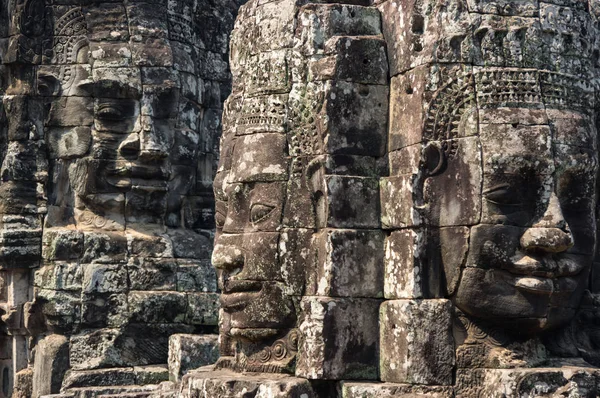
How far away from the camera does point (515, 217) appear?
12.3 m

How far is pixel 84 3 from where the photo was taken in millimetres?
18859

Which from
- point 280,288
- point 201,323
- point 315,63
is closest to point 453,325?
point 280,288

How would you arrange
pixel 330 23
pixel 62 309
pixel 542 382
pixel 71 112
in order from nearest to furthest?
pixel 542 382, pixel 330 23, pixel 62 309, pixel 71 112

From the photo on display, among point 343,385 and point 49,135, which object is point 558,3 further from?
point 49,135

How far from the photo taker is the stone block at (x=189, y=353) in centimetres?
1614

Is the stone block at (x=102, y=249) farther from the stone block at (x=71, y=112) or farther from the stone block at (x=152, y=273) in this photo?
the stone block at (x=71, y=112)

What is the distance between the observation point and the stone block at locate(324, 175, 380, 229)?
41.9 feet

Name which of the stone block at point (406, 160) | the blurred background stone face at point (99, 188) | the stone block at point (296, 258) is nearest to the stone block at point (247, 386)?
the stone block at point (296, 258)

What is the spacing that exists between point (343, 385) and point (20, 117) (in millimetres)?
7853

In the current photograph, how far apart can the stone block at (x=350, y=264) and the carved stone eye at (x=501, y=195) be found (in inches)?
43.7

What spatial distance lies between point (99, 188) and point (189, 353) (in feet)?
10.7

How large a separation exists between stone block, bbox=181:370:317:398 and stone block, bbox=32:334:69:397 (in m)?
4.97

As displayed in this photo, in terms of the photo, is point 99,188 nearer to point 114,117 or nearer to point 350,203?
point 114,117

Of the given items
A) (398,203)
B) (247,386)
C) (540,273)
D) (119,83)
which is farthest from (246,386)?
(119,83)
